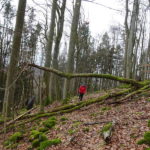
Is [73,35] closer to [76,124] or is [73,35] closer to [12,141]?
[76,124]

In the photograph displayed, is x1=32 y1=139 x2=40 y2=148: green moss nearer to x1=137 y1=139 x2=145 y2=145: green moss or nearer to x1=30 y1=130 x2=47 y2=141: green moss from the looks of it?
x1=30 y1=130 x2=47 y2=141: green moss

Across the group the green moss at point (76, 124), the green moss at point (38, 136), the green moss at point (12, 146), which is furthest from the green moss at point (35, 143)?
the green moss at point (76, 124)

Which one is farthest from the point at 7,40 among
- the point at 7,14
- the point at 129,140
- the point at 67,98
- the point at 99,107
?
the point at 129,140

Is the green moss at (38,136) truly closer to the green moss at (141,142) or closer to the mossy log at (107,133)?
the mossy log at (107,133)

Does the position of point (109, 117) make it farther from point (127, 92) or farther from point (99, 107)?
point (127, 92)

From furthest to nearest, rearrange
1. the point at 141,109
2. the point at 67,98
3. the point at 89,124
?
the point at 67,98
the point at 141,109
the point at 89,124

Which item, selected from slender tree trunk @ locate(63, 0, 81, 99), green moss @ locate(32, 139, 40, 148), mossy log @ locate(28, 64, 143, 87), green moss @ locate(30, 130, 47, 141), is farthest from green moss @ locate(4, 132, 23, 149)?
slender tree trunk @ locate(63, 0, 81, 99)

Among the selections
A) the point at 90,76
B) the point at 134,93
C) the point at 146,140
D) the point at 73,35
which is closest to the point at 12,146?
the point at 90,76

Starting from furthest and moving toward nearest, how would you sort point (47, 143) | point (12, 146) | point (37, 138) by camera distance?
point (12, 146) → point (37, 138) → point (47, 143)

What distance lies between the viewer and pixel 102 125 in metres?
6.70

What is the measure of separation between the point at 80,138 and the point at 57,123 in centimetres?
238

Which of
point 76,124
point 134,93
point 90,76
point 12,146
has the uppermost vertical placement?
point 90,76

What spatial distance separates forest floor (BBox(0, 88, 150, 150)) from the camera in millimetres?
5367

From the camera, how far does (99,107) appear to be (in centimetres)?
955
